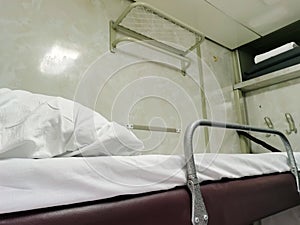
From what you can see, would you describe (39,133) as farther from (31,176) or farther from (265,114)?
(265,114)

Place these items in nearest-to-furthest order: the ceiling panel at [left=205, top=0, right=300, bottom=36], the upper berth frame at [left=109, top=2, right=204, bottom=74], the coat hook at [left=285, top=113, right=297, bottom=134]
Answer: the upper berth frame at [left=109, top=2, right=204, bottom=74] → the ceiling panel at [left=205, top=0, right=300, bottom=36] → the coat hook at [left=285, top=113, right=297, bottom=134]

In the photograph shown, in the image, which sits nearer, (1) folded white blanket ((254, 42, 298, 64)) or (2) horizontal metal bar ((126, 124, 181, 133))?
(2) horizontal metal bar ((126, 124, 181, 133))

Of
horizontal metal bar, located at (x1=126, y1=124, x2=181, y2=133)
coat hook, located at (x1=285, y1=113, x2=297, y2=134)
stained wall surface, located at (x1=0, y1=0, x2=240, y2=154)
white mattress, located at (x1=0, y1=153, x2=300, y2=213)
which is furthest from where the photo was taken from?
coat hook, located at (x1=285, y1=113, x2=297, y2=134)

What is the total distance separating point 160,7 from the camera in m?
1.82

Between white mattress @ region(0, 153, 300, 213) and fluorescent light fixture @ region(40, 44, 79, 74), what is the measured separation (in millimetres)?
869

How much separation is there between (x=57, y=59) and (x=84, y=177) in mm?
972

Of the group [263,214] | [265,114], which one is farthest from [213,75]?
[263,214]

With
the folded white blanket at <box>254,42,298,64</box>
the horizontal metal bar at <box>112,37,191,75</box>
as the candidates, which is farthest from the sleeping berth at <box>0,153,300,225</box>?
the folded white blanket at <box>254,42,298,64</box>

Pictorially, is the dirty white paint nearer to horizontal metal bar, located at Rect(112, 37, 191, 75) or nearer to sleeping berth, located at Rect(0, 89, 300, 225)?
horizontal metal bar, located at Rect(112, 37, 191, 75)

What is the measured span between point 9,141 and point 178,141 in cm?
130

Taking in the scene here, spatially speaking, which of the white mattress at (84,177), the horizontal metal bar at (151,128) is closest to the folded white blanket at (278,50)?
the horizontal metal bar at (151,128)

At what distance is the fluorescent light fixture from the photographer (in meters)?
1.29

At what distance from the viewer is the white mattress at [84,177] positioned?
448 mm

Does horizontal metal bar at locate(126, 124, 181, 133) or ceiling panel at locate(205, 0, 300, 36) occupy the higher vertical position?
ceiling panel at locate(205, 0, 300, 36)
